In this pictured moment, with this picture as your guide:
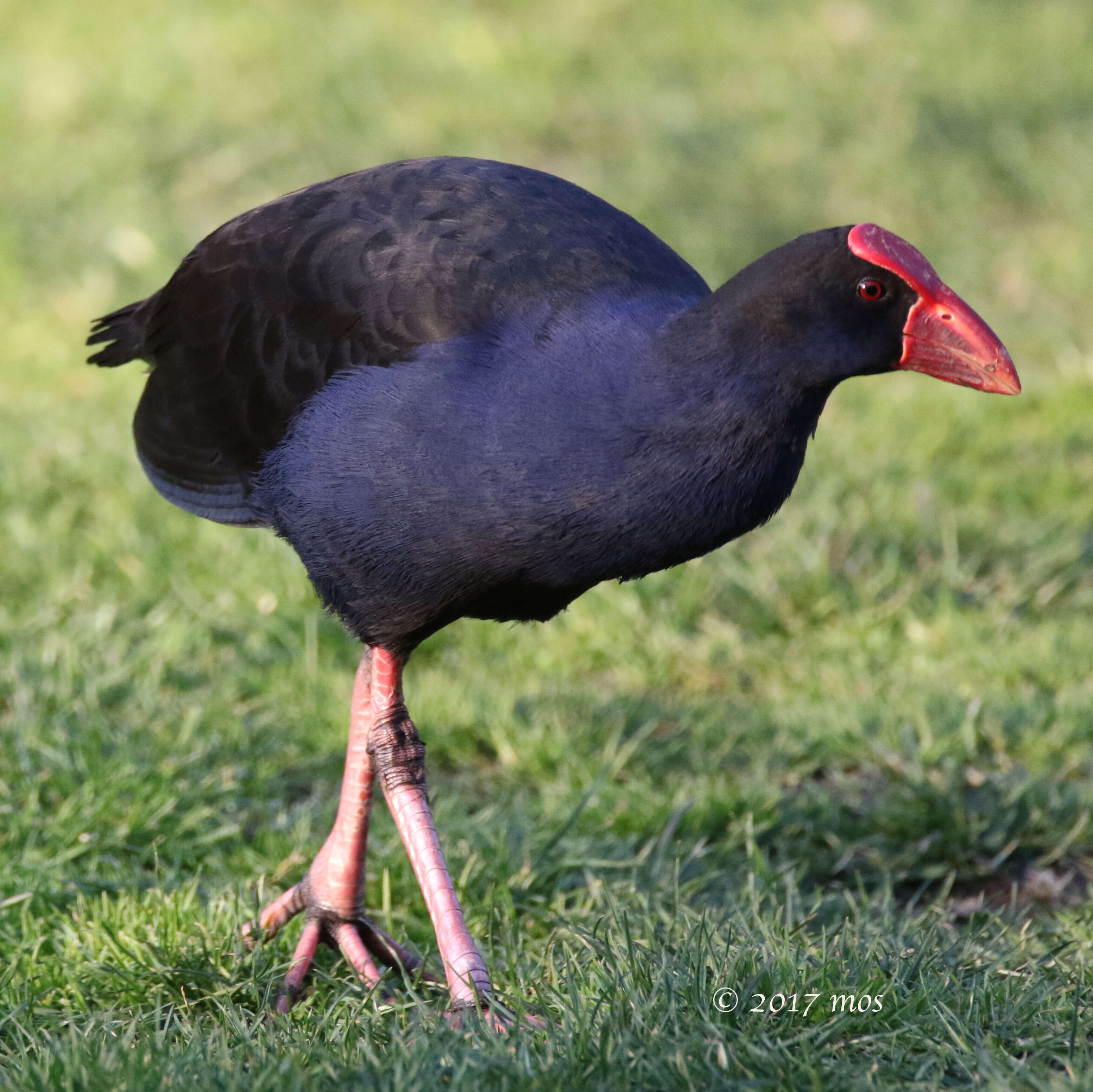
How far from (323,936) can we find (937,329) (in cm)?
164

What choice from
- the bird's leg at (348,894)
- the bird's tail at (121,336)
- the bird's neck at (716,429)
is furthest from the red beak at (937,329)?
the bird's tail at (121,336)

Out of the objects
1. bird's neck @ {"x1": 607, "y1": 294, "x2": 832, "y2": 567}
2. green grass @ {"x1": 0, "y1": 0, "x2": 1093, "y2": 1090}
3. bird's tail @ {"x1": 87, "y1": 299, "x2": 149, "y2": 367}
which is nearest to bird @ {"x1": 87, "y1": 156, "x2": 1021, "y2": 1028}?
bird's neck @ {"x1": 607, "y1": 294, "x2": 832, "y2": 567}

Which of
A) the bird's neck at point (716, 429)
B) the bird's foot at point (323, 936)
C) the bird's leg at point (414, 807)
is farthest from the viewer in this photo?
the bird's foot at point (323, 936)

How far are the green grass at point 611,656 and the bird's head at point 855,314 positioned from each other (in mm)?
980

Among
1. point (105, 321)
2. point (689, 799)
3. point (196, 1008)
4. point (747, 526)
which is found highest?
point (105, 321)

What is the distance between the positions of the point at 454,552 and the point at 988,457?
340cm

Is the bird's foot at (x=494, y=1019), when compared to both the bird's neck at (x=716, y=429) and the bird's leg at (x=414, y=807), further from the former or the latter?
the bird's neck at (x=716, y=429)

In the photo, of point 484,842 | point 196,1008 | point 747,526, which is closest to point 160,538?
point 484,842

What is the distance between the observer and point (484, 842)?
3.34m

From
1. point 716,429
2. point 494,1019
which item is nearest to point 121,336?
point 716,429

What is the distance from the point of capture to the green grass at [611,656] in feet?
7.97

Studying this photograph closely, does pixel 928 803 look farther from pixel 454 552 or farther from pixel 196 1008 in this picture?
pixel 196 1008

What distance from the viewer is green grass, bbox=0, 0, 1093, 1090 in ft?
7.97

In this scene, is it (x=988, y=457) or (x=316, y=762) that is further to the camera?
(x=988, y=457)
